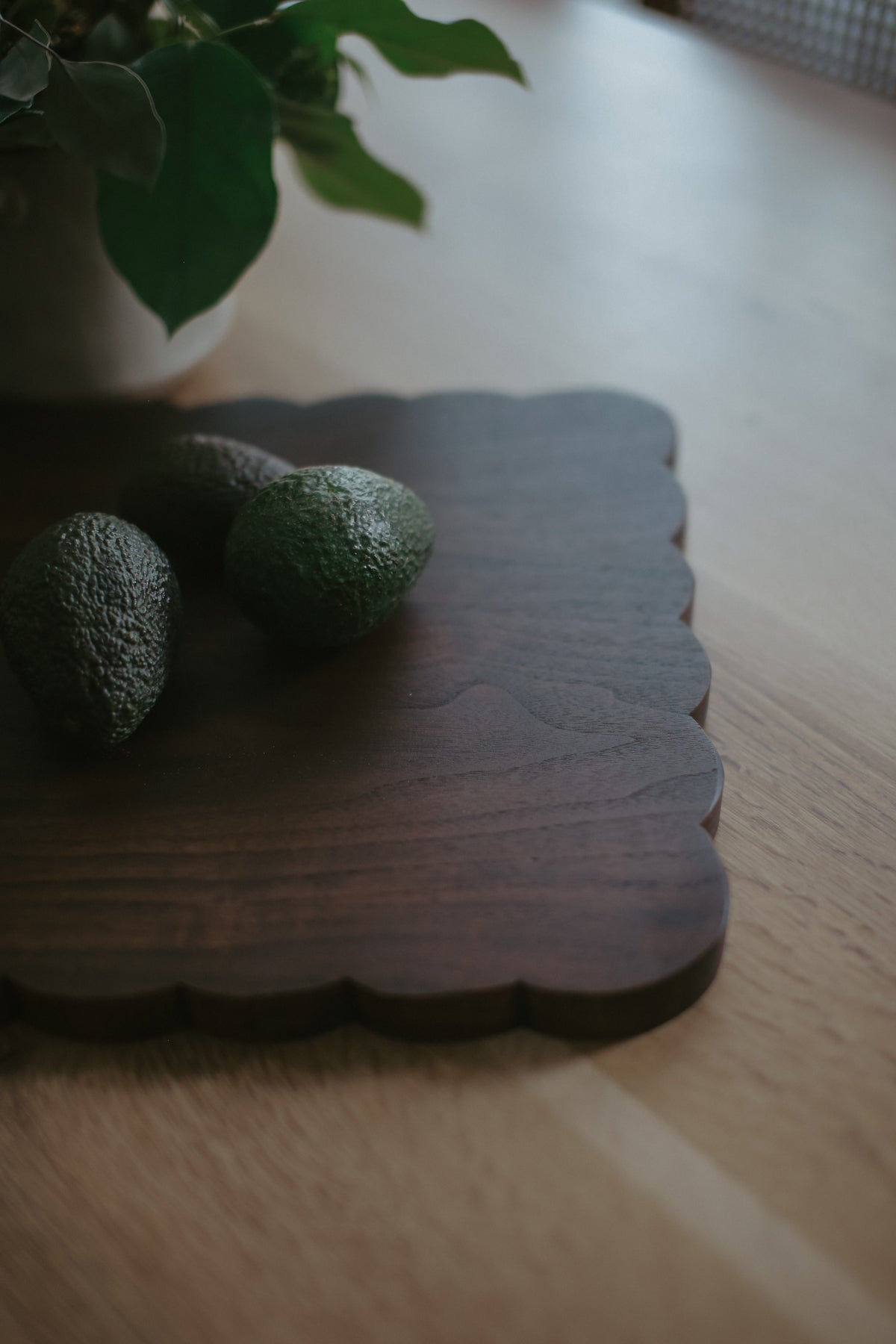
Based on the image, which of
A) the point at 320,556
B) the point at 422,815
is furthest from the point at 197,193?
the point at 422,815

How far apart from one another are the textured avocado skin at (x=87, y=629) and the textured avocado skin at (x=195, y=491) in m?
0.08

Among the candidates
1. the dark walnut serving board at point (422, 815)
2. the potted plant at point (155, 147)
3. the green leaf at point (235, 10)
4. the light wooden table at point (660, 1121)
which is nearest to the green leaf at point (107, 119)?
the potted plant at point (155, 147)

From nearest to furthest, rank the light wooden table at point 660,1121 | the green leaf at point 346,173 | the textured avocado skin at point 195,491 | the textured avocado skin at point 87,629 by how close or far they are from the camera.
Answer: the light wooden table at point 660,1121
the textured avocado skin at point 87,629
the textured avocado skin at point 195,491
the green leaf at point 346,173

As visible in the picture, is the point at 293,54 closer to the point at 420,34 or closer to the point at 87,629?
the point at 420,34

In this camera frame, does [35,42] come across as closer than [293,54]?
Yes

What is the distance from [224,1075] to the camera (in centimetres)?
51

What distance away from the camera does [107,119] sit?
0.62 metres

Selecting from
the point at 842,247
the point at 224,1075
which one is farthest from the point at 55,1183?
the point at 842,247

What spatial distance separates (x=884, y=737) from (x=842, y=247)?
0.57 metres

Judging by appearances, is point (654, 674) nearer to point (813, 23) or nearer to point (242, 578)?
point (242, 578)

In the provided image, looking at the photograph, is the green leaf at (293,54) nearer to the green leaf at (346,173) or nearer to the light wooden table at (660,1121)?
the green leaf at (346,173)

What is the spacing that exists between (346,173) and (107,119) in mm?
246

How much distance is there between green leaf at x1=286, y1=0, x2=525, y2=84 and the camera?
69cm

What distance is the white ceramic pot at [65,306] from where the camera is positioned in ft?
2.46
